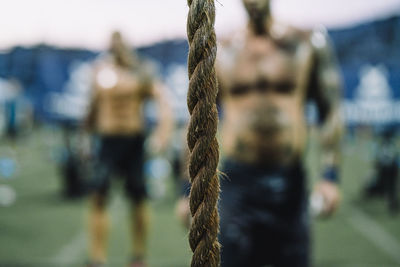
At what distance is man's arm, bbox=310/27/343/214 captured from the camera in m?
1.97

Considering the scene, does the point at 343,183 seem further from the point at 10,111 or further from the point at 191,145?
the point at 10,111

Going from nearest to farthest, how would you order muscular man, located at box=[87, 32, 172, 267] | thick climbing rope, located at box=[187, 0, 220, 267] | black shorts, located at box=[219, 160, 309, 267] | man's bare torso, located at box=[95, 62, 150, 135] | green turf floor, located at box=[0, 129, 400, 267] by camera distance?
thick climbing rope, located at box=[187, 0, 220, 267] → black shorts, located at box=[219, 160, 309, 267] → muscular man, located at box=[87, 32, 172, 267] → man's bare torso, located at box=[95, 62, 150, 135] → green turf floor, located at box=[0, 129, 400, 267]

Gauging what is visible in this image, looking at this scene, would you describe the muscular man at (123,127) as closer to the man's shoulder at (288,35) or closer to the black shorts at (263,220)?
the black shorts at (263,220)

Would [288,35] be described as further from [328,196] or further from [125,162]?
[125,162]

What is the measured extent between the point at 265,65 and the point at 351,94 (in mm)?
6269

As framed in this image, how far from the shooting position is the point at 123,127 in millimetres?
3627

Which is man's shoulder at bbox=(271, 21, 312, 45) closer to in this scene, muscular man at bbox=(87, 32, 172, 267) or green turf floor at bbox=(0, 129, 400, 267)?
green turf floor at bbox=(0, 129, 400, 267)

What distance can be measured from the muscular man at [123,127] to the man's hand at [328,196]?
1.87 m

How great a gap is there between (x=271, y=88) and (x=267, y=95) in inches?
1.5

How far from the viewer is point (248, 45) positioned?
199 cm

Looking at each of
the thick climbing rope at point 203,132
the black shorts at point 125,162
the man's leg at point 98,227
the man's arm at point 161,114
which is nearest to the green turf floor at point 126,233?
the man's leg at point 98,227

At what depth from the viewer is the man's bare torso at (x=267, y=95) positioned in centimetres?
189

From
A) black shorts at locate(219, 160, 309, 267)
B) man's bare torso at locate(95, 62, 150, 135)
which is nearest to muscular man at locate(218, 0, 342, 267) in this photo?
black shorts at locate(219, 160, 309, 267)

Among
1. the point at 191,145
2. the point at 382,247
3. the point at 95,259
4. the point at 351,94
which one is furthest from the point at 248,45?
the point at 351,94
